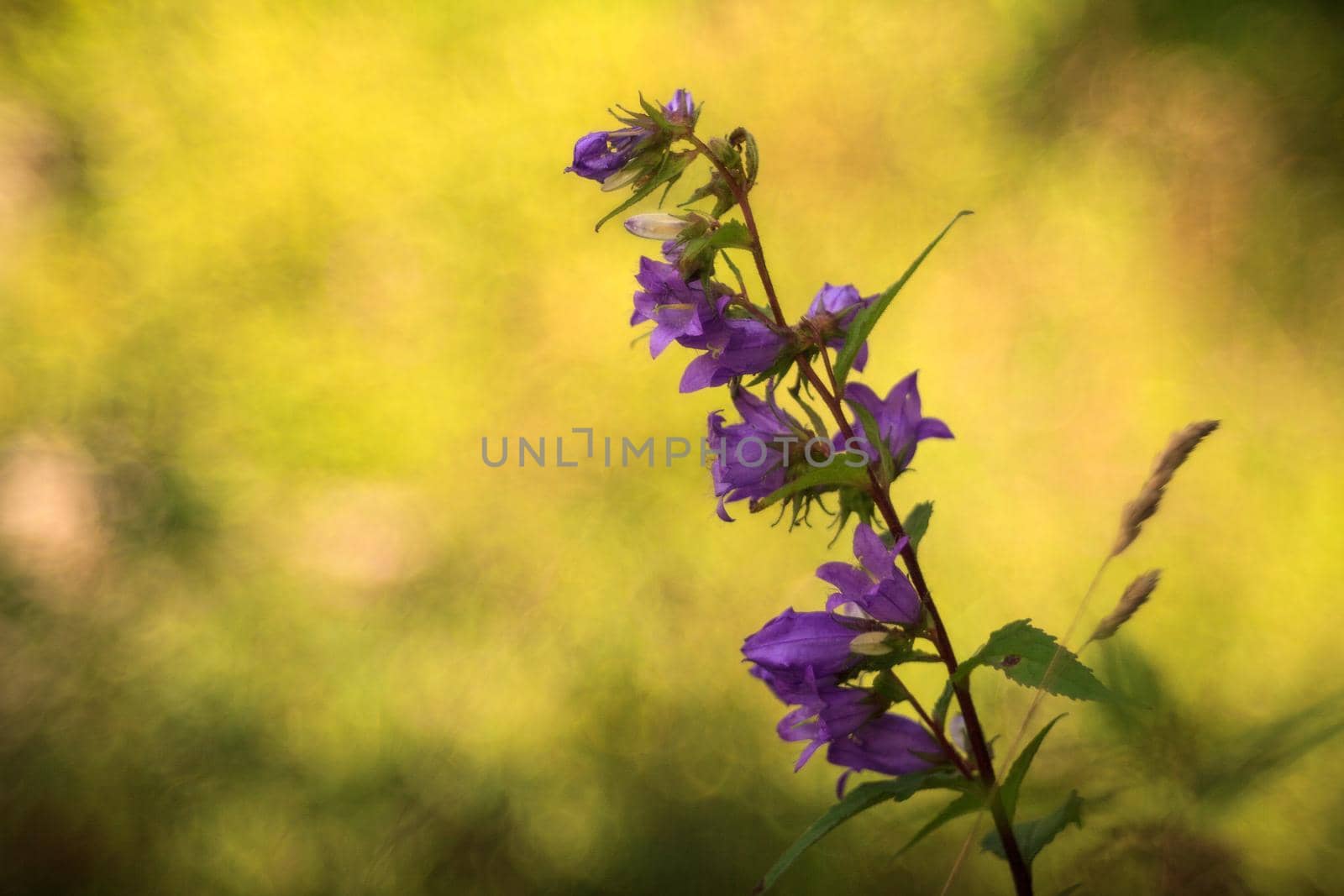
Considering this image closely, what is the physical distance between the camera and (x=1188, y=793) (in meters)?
1.25

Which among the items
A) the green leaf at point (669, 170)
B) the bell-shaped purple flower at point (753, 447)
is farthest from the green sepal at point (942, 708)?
the green leaf at point (669, 170)

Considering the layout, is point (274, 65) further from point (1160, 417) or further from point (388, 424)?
point (1160, 417)

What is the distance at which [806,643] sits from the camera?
0.74m

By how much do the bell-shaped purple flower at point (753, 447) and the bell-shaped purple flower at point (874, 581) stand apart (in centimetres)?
9

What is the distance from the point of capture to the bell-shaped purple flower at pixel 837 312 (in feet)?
2.68

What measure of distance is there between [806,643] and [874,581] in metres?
0.07

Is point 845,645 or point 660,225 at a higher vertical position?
point 660,225

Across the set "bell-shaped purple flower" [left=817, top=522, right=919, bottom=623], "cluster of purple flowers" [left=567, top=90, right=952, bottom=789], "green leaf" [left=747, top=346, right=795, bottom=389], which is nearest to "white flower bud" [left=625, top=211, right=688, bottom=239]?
"cluster of purple flowers" [left=567, top=90, right=952, bottom=789]

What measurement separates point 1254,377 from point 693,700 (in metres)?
1.36

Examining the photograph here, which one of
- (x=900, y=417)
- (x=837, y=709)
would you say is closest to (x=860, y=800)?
(x=837, y=709)

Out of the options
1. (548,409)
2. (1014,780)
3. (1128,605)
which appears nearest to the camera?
(1128,605)

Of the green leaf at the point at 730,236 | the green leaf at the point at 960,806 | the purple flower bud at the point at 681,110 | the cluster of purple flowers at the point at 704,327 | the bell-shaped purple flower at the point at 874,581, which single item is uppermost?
the purple flower bud at the point at 681,110

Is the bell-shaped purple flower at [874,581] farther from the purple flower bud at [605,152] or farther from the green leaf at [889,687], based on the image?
the purple flower bud at [605,152]

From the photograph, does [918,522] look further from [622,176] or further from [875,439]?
[622,176]
